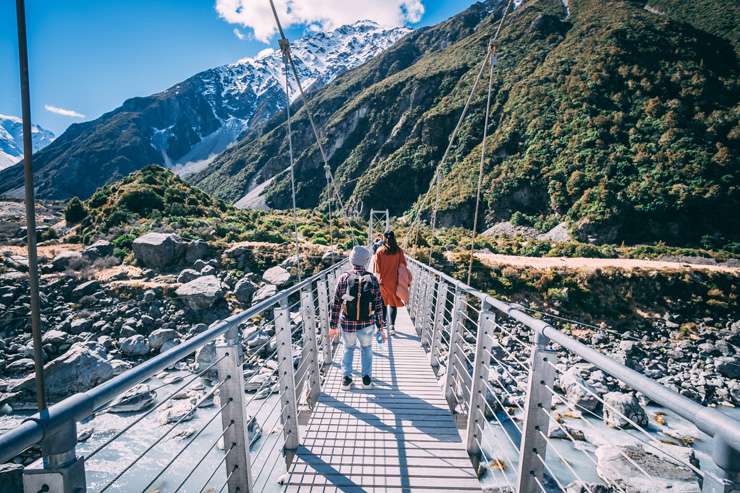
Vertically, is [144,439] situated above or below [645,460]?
below

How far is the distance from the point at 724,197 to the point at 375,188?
42438mm

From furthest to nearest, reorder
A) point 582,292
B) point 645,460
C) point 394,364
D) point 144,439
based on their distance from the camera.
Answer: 1. point 582,292
2. point 144,439
3. point 645,460
4. point 394,364

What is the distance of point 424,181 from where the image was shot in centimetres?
5772

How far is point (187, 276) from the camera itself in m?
14.4

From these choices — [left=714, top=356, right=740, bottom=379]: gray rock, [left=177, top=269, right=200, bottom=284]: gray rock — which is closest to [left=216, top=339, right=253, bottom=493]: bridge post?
[left=714, top=356, right=740, bottom=379]: gray rock

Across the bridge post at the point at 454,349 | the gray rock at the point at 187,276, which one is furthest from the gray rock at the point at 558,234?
the bridge post at the point at 454,349

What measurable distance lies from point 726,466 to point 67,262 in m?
20.8

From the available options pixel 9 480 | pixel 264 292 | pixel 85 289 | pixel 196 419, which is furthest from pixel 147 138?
pixel 9 480

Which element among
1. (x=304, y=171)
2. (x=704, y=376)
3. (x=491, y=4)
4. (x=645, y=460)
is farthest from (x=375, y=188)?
(x=491, y=4)

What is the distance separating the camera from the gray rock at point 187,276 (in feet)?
46.6

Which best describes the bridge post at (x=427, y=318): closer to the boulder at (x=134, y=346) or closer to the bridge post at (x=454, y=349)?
the bridge post at (x=454, y=349)

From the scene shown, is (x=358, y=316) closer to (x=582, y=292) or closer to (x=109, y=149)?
(x=582, y=292)

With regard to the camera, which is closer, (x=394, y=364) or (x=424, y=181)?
(x=394, y=364)

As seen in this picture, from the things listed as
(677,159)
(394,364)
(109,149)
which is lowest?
(394,364)
